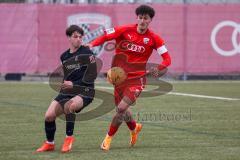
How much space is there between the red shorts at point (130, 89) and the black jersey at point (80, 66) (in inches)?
23.7

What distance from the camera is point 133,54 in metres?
10.4

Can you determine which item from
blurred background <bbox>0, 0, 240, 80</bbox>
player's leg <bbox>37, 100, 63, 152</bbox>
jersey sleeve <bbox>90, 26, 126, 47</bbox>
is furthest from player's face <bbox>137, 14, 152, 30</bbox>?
blurred background <bbox>0, 0, 240, 80</bbox>

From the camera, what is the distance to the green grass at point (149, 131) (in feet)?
30.8

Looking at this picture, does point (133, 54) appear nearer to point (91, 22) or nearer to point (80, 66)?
point (80, 66)

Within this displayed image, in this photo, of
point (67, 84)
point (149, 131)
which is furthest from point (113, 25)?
point (67, 84)

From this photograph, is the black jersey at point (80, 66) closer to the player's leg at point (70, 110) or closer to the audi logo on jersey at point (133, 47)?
the player's leg at point (70, 110)

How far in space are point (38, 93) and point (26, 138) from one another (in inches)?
325

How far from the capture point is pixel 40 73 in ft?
77.4

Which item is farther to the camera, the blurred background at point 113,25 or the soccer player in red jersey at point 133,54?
the blurred background at point 113,25

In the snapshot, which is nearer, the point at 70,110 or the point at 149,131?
the point at 70,110

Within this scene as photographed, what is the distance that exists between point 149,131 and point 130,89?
6.33ft

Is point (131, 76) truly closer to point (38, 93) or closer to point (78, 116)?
point (78, 116)

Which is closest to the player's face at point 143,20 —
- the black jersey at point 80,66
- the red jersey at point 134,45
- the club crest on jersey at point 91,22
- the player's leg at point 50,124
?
the red jersey at point 134,45

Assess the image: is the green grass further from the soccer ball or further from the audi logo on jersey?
the audi logo on jersey
